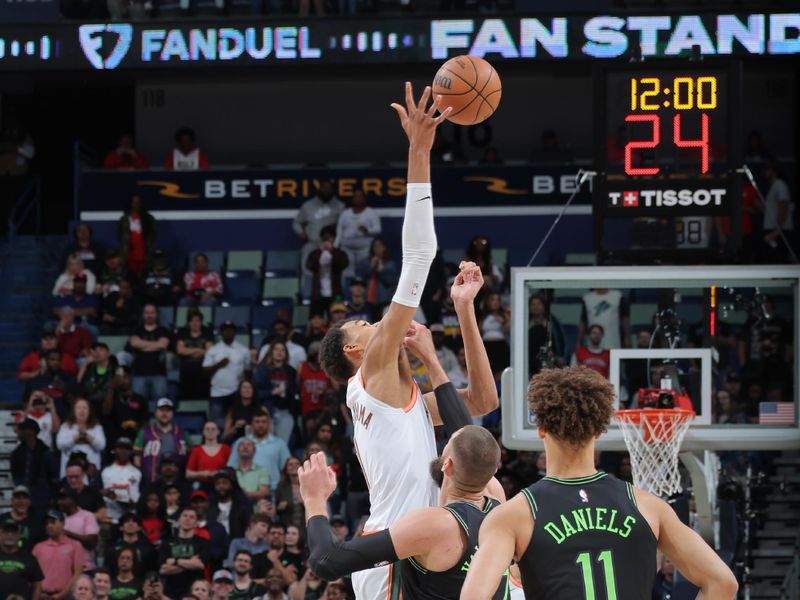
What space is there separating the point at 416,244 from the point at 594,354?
361 inches

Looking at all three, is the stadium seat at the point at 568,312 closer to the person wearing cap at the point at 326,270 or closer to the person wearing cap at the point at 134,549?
the person wearing cap at the point at 326,270

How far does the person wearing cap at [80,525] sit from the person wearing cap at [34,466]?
96 centimetres

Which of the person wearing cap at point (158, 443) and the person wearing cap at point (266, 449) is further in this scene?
the person wearing cap at point (158, 443)

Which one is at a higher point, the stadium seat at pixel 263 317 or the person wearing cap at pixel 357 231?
the person wearing cap at pixel 357 231

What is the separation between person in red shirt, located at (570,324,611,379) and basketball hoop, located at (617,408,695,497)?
5066 millimetres

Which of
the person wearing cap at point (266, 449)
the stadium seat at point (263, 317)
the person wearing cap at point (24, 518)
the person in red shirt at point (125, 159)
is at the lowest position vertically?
the person wearing cap at point (24, 518)

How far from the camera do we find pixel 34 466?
50.5 feet

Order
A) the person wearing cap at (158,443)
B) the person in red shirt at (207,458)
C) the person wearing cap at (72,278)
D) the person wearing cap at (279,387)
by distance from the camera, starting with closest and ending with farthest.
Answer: the person in red shirt at (207,458) < the person wearing cap at (158,443) < the person wearing cap at (279,387) < the person wearing cap at (72,278)

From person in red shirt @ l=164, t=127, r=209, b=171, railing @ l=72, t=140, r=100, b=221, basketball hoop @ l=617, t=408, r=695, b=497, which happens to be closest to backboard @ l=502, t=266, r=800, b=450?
basketball hoop @ l=617, t=408, r=695, b=497

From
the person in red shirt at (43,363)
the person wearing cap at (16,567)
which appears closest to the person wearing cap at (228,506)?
the person wearing cap at (16,567)

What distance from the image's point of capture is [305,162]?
72.1 ft

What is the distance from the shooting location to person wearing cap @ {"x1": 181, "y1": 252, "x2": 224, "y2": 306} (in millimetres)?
18172

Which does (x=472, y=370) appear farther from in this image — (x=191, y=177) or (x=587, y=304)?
(x=191, y=177)

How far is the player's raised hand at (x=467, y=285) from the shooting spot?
5.95 meters
